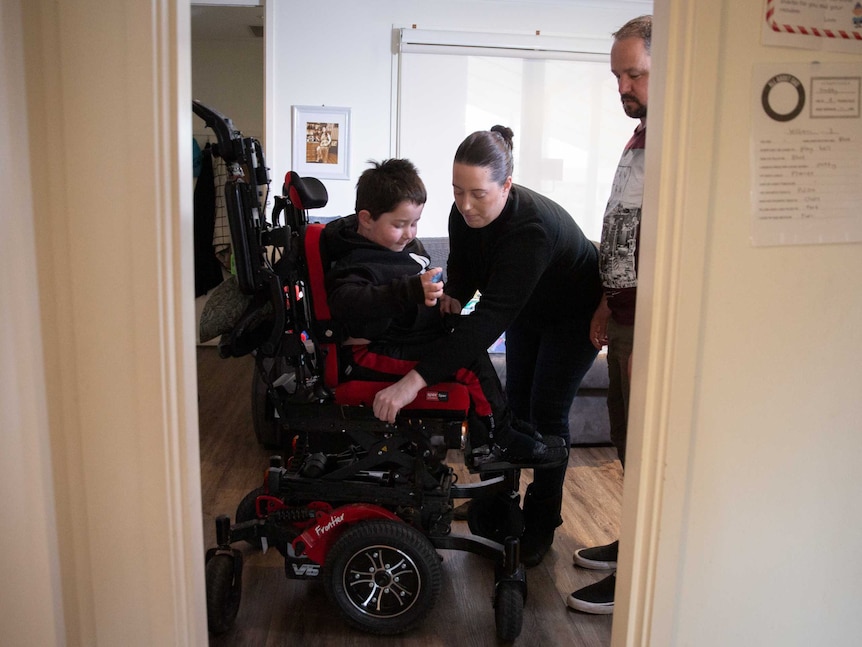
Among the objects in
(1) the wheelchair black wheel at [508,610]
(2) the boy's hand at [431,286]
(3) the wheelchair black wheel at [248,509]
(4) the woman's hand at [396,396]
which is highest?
(2) the boy's hand at [431,286]

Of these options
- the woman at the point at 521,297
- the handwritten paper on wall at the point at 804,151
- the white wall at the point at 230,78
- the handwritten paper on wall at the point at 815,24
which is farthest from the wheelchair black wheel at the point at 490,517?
the white wall at the point at 230,78

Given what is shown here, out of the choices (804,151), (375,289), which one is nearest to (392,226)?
(375,289)

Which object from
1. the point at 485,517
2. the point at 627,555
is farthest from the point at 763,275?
the point at 485,517

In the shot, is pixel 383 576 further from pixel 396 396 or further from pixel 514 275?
pixel 514 275

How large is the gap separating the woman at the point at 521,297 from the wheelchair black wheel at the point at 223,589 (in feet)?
1.96

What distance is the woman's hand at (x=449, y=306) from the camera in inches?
83.0

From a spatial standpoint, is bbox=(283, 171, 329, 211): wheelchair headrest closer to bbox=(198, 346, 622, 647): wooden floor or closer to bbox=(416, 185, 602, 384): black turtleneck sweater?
bbox=(416, 185, 602, 384): black turtleneck sweater

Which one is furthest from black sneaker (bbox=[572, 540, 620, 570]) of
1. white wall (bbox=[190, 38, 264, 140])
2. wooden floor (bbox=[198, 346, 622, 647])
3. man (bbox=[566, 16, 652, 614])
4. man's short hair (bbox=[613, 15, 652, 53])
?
white wall (bbox=[190, 38, 264, 140])

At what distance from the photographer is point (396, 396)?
1924mm

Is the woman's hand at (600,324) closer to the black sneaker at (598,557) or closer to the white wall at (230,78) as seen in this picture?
the black sneaker at (598,557)

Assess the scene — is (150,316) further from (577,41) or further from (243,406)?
(577,41)

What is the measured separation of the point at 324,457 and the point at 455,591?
577 mm

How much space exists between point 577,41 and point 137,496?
4.07 m

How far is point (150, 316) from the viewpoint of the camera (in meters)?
1.34
